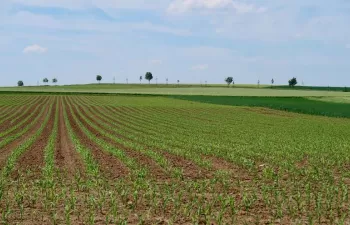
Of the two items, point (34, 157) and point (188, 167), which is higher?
point (34, 157)

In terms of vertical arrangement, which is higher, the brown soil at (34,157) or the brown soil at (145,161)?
the brown soil at (34,157)

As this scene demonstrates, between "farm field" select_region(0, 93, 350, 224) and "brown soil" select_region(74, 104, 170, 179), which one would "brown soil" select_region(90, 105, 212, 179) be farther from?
"brown soil" select_region(74, 104, 170, 179)

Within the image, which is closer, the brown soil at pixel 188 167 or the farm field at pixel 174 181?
the farm field at pixel 174 181

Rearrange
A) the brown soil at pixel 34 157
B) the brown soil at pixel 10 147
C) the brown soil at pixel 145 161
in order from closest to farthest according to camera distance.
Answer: the brown soil at pixel 145 161 → the brown soil at pixel 34 157 → the brown soil at pixel 10 147

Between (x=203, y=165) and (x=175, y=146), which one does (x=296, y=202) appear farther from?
(x=175, y=146)

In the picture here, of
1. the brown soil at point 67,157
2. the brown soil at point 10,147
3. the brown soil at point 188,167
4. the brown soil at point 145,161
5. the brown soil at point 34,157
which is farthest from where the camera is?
the brown soil at point 10,147

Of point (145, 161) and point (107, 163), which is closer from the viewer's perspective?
point (107, 163)

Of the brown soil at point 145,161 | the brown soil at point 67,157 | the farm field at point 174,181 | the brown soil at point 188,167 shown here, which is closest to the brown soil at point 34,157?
the farm field at point 174,181

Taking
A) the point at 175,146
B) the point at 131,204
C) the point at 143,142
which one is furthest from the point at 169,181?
the point at 143,142

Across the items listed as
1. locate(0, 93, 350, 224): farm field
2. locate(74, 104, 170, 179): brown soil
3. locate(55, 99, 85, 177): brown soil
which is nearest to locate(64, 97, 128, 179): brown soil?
locate(0, 93, 350, 224): farm field

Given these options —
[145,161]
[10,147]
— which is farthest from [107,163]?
[10,147]

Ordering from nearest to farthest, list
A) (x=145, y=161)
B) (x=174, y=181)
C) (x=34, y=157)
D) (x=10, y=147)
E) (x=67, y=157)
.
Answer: (x=174, y=181), (x=145, y=161), (x=34, y=157), (x=67, y=157), (x=10, y=147)

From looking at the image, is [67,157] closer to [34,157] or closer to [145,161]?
[34,157]

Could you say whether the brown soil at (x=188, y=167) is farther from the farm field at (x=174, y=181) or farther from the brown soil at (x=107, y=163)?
the brown soil at (x=107, y=163)
